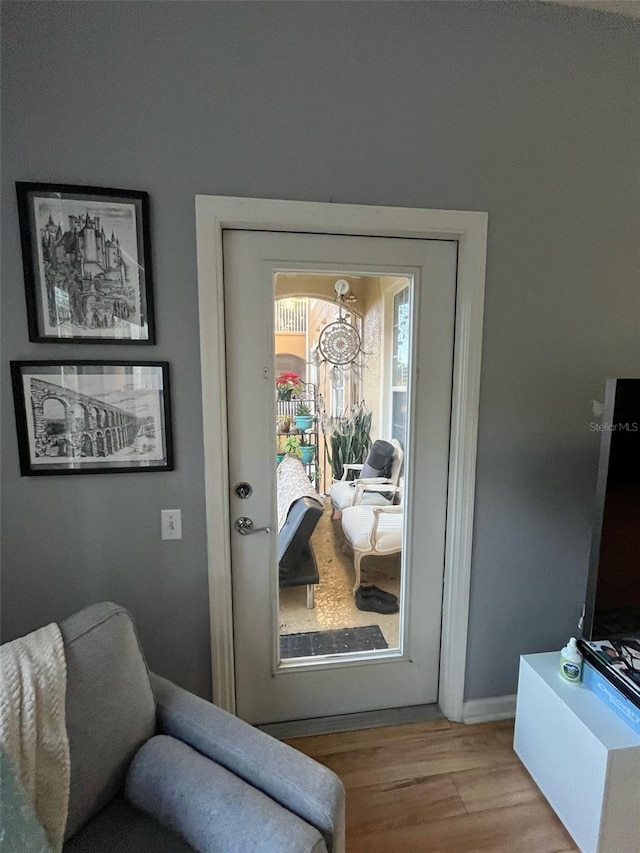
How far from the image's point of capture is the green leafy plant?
165 cm

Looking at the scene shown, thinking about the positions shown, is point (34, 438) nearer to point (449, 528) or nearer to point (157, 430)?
point (157, 430)

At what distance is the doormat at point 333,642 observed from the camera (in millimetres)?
1718

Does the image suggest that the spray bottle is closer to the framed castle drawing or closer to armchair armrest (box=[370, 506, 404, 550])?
armchair armrest (box=[370, 506, 404, 550])

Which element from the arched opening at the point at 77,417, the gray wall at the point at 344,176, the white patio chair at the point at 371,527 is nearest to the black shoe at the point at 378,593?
the white patio chair at the point at 371,527

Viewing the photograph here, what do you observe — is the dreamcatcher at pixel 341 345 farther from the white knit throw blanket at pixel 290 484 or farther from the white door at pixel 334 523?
the white knit throw blanket at pixel 290 484

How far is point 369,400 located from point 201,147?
1.07m

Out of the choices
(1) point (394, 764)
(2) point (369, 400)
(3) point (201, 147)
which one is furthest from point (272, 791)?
(3) point (201, 147)

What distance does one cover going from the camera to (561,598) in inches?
69.7

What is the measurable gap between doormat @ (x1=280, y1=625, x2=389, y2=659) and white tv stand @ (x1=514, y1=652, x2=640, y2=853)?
1.99ft

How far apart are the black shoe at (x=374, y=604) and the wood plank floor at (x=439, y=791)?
0.50 metres

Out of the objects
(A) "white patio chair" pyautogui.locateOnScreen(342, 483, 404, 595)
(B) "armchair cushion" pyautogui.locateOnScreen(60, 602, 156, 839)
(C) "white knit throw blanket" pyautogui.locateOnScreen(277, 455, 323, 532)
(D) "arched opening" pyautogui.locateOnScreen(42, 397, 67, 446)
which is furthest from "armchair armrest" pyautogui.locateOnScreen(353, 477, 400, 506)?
(D) "arched opening" pyautogui.locateOnScreen(42, 397, 67, 446)

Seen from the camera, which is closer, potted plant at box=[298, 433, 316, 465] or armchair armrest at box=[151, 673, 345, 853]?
armchair armrest at box=[151, 673, 345, 853]

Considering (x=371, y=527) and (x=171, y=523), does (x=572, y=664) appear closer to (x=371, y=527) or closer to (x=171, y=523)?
(x=371, y=527)

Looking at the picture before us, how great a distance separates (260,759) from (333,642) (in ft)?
2.70
